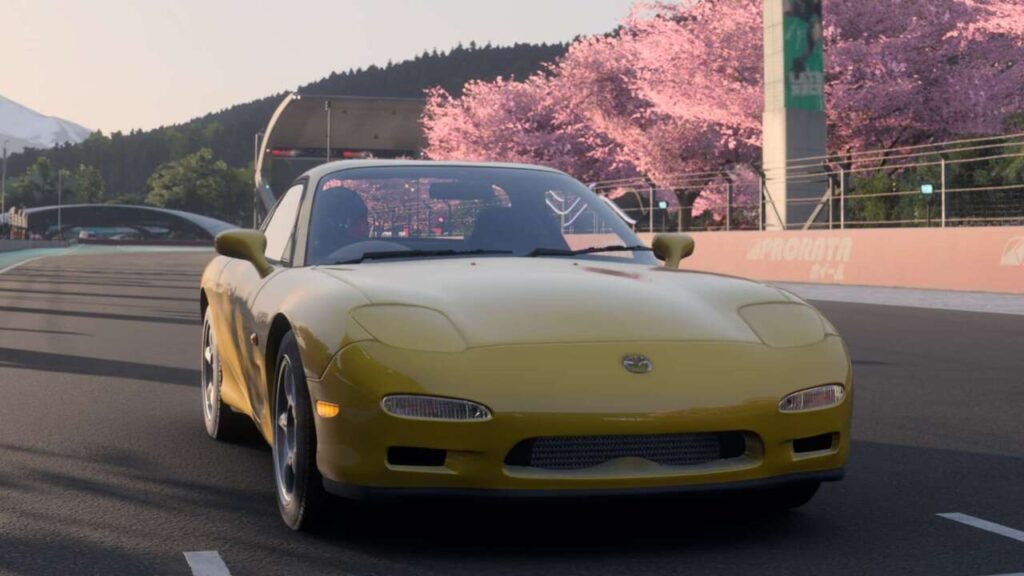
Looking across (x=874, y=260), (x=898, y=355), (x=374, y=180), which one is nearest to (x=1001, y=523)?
(x=374, y=180)

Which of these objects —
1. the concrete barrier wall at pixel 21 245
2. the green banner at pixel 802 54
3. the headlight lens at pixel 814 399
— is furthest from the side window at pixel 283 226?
the concrete barrier wall at pixel 21 245

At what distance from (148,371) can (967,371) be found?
6.26 metres

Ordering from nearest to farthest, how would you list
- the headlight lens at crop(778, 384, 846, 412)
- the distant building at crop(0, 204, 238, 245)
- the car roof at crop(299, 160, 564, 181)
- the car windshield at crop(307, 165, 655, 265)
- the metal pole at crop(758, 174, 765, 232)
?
the headlight lens at crop(778, 384, 846, 412) < the car windshield at crop(307, 165, 655, 265) < the car roof at crop(299, 160, 564, 181) < the metal pole at crop(758, 174, 765, 232) < the distant building at crop(0, 204, 238, 245)

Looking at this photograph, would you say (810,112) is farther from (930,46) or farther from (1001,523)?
(1001,523)

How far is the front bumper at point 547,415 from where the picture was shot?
4332mm

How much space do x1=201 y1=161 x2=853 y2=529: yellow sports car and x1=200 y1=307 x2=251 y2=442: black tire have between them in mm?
1542

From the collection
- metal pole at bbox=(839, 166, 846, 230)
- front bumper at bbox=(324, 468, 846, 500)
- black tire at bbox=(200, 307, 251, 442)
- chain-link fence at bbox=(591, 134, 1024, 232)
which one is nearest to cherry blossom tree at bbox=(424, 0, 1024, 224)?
chain-link fence at bbox=(591, 134, 1024, 232)

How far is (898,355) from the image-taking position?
12.1 metres

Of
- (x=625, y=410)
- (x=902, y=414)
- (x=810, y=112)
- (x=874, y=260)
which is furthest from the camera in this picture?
(x=810, y=112)

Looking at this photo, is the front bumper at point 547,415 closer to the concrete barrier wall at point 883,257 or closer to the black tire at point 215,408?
the black tire at point 215,408

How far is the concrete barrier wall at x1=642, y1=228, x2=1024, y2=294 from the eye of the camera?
2103 centimetres

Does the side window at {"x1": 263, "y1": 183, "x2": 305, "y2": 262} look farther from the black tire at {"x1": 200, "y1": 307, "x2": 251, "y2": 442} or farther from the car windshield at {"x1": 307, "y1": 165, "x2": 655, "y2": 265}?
the black tire at {"x1": 200, "y1": 307, "x2": 251, "y2": 442}

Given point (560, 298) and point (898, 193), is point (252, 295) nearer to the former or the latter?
point (560, 298)

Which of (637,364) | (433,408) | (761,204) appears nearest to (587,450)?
(637,364)
